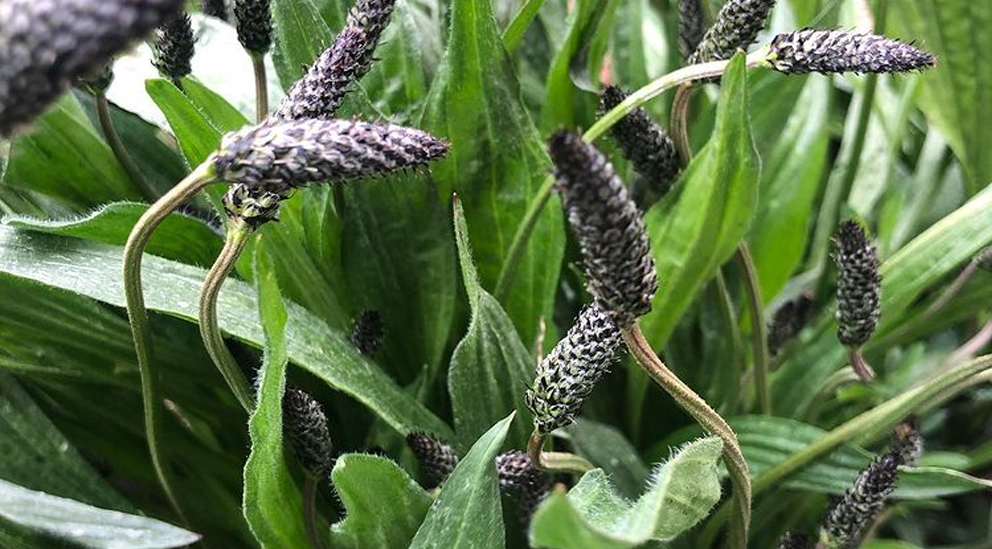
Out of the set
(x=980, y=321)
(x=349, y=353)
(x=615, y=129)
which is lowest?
(x=980, y=321)

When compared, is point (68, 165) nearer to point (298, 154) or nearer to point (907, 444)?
point (298, 154)

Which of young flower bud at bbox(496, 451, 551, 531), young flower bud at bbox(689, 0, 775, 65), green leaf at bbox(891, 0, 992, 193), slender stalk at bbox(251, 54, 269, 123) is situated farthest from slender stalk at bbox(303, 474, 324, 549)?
green leaf at bbox(891, 0, 992, 193)

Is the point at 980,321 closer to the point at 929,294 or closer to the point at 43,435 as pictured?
the point at 929,294

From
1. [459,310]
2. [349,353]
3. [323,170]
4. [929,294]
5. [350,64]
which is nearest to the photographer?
[323,170]

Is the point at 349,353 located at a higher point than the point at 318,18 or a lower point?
lower

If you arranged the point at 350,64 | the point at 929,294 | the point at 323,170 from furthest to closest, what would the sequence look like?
the point at 929,294, the point at 350,64, the point at 323,170

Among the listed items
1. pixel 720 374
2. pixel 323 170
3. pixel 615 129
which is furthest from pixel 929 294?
pixel 323 170

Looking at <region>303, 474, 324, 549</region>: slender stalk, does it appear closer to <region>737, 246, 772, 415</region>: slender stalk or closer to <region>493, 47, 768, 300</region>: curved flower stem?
<region>493, 47, 768, 300</region>: curved flower stem
